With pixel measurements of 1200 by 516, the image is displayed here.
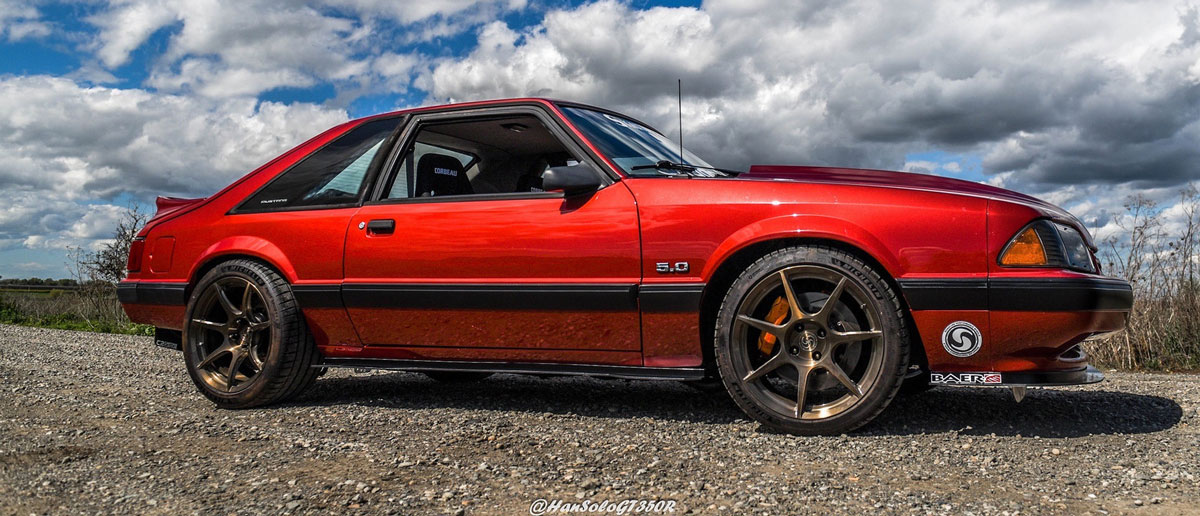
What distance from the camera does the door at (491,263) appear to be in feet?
12.2

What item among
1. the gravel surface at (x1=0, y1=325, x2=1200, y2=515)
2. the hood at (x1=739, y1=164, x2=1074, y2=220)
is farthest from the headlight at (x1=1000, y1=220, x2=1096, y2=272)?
the gravel surface at (x1=0, y1=325, x2=1200, y2=515)

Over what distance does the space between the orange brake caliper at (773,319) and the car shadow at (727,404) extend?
44cm

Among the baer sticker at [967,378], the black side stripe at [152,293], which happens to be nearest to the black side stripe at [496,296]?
the black side stripe at [152,293]

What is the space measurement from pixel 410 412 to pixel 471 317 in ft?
1.95

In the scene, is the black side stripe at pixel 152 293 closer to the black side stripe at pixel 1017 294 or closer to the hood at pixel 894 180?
the hood at pixel 894 180

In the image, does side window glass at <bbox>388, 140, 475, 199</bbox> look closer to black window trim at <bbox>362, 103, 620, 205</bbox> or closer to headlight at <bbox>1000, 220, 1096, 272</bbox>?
black window trim at <bbox>362, 103, 620, 205</bbox>

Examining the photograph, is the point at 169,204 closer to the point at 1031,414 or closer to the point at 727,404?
the point at 727,404

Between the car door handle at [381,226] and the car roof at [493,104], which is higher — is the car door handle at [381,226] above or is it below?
below

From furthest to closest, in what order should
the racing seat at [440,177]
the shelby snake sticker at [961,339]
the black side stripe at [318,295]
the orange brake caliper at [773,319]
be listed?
the racing seat at [440,177] < the black side stripe at [318,295] < the orange brake caliper at [773,319] < the shelby snake sticker at [961,339]

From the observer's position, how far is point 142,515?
97.9 inches

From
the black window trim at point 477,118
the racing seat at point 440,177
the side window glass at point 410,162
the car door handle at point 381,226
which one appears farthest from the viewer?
the racing seat at point 440,177

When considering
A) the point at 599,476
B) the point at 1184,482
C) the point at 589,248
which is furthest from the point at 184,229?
the point at 1184,482

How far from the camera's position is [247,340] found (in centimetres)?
448

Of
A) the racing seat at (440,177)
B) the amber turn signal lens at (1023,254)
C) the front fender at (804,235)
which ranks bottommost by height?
the amber turn signal lens at (1023,254)
